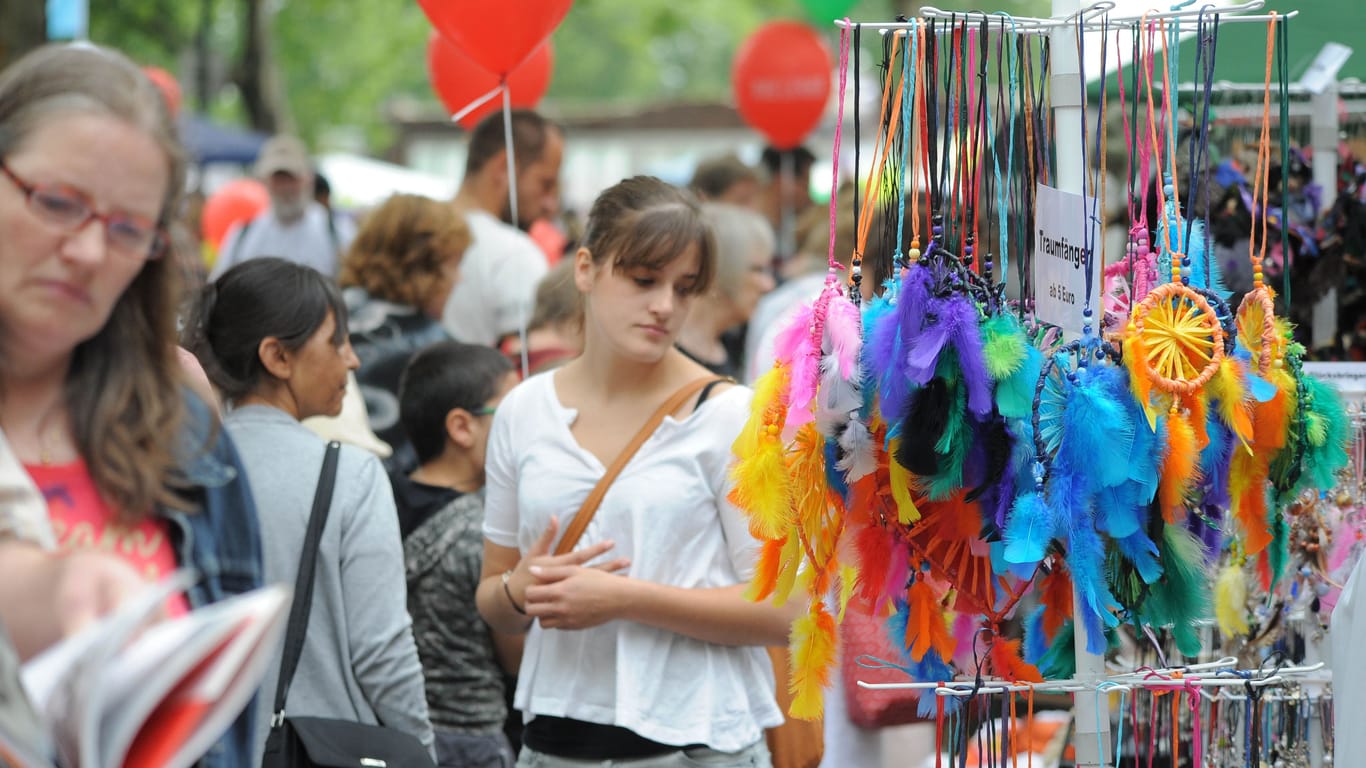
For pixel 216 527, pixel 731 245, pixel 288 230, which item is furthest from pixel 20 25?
pixel 216 527

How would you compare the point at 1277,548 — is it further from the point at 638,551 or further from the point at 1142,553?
the point at 638,551

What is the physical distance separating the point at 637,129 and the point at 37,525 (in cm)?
2707

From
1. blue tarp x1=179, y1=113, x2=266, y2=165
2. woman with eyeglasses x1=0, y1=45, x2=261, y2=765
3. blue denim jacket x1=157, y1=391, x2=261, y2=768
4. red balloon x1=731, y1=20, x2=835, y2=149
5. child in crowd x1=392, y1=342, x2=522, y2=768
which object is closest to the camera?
woman with eyeglasses x1=0, y1=45, x2=261, y2=765

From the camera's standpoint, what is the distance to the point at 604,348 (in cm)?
302

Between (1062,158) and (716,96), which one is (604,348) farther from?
(716,96)

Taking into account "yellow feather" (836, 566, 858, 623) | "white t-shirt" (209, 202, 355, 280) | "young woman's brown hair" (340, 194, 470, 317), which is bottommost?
"yellow feather" (836, 566, 858, 623)

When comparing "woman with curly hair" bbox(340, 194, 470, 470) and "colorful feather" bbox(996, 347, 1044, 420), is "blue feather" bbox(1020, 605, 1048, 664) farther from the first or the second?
"woman with curly hair" bbox(340, 194, 470, 470)

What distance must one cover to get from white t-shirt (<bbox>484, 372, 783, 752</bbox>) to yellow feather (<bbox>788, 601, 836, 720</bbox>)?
31cm

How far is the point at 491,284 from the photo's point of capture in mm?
5219

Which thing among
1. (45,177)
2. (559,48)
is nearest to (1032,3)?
(559,48)

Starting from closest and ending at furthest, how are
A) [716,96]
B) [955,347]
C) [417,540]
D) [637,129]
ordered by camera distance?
[955,347] < [417,540] < [637,129] < [716,96]

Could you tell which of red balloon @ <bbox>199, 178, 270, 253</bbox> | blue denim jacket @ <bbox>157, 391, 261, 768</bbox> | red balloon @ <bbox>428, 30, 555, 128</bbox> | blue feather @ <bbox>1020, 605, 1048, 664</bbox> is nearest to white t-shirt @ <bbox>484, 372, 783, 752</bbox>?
blue feather @ <bbox>1020, 605, 1048, 664</bbox>

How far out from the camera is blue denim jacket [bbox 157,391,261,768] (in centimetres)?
164

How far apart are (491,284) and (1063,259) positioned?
10.1 feet
